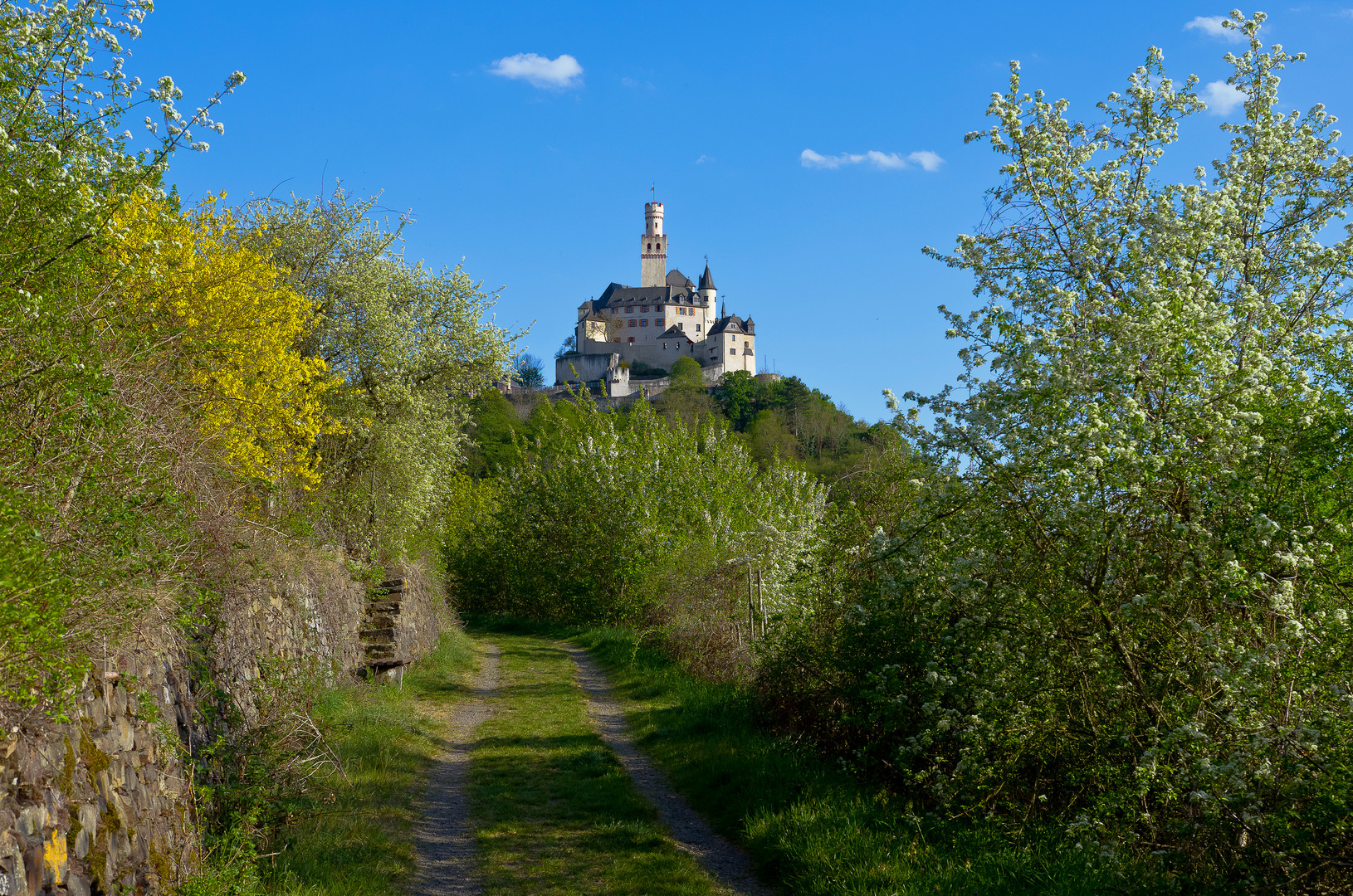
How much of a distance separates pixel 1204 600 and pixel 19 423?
6765mm

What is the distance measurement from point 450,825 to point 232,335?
5.84 m

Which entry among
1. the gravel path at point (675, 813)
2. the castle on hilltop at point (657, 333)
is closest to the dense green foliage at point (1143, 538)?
the gravel path at point (675, 813)

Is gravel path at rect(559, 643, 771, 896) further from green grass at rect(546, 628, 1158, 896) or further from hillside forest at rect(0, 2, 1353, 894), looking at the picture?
hillside forest at rect(0, 2, 1353, 894)

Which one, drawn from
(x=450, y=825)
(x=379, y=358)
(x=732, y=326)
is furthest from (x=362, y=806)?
(x=732, y=326)

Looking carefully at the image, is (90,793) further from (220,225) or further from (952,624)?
(220,225)

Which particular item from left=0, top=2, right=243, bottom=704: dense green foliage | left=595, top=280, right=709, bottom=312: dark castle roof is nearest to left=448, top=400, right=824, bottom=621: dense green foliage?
left=0, top=2, right=243, bottom=704: dense green foliage

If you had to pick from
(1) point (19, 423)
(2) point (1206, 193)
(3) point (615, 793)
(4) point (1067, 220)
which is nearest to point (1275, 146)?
(2) point (1206, 193)

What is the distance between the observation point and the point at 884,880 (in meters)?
5.71

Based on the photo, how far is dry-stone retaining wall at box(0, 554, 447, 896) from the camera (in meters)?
3.89

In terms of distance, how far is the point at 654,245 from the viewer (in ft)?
420

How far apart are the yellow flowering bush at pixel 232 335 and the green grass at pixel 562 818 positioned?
3992 millimetres

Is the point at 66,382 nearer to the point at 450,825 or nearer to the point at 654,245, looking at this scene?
the point at 450,825

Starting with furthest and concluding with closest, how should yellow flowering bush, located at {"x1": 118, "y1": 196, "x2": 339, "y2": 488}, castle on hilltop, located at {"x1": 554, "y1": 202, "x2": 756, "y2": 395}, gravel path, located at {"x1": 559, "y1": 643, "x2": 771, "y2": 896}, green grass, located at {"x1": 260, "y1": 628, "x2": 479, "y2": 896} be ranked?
castle on hilltop, located at {"x1": 554, "y1": 202, "x2": 756, "y2": 395} < yellow flowering bush, located at {"x1": 118, "y1": 196, "x2": 339, "y2": 488} < gravel path, located at {"x1": 559, "y1": 643, "x2": 771, "y2": 896} < green grass, located at {"x1": 260, "y1": 628, "x2": 479, "y2": 896}

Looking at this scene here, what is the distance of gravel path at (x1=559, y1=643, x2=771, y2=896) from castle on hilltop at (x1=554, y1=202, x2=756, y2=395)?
8996 cm
